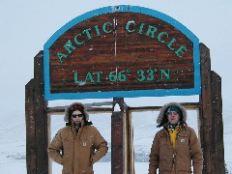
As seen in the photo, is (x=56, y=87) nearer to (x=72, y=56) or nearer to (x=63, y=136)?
(x=72, y=56)

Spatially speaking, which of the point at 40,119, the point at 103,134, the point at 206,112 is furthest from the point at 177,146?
the point at 103,134

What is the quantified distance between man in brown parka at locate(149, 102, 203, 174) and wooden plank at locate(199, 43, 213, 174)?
177cm

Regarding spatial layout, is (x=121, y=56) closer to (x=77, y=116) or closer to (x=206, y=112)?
(x=206, y=112)

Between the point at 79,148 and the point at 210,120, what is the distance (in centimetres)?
240

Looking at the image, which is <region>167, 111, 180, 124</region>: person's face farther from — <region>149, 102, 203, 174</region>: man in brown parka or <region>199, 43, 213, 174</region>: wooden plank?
<region>199, 43, 213, 174</region>: wooden plank

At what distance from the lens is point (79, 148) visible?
6395 mm

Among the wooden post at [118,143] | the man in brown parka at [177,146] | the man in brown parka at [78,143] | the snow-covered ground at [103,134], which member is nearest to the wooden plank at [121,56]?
the wooden post at [118,143]

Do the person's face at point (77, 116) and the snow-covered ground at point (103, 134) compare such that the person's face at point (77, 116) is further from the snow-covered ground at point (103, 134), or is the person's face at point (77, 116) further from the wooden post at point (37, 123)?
the snow-covered ground at point (103, 134)

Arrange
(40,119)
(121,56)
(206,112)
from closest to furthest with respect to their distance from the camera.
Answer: (206,112) < (121,56) < (40,119)

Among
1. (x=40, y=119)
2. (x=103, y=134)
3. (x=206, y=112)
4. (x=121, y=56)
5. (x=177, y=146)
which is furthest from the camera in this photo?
(x=103, y=134)

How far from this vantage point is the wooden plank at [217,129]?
309 inches

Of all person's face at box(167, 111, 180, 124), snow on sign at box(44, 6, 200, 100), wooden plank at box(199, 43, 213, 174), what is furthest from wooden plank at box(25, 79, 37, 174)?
person's face at box(167, 111, 180, 124)

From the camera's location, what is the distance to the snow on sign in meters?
8.07

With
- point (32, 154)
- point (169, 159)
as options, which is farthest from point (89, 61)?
point (169, 159)
